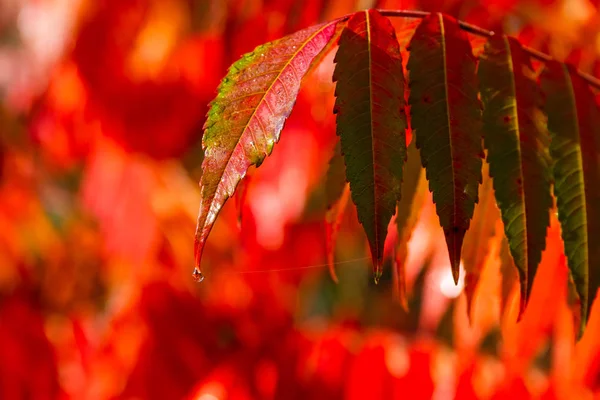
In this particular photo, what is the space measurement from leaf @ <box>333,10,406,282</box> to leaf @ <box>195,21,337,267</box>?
0.02 meters

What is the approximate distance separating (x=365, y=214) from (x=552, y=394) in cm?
73

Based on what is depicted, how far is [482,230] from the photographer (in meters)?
0.53

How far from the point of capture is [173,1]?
1216mm

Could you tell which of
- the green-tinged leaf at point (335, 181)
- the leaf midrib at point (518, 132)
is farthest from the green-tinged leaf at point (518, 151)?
the green-tinged leaf at point (335, 181)

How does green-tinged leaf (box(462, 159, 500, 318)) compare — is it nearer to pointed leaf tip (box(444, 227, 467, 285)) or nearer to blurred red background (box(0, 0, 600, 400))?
pointed leaf tip (box(444, 227, 467, 285))

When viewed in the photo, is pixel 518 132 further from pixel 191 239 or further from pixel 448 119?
pixel 191 239

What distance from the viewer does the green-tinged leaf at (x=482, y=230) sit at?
520 millimetres

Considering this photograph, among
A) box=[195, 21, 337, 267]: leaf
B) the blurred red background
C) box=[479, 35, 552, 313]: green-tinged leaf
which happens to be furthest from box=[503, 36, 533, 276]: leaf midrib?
the blurred red background

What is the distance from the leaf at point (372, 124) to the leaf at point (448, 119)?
2 cm

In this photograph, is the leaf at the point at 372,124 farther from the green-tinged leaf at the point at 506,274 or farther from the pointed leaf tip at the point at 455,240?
the green-tinged leaf at the point at 506,274

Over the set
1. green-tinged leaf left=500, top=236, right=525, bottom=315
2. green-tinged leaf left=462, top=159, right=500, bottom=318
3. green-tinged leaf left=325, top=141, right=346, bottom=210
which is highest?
green-tinged leaf left=325, top=141, right=346, bottom=210

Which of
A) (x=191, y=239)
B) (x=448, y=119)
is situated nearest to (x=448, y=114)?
(x=448, y=119)

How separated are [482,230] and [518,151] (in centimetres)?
11

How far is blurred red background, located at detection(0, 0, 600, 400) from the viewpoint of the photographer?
94 cm
